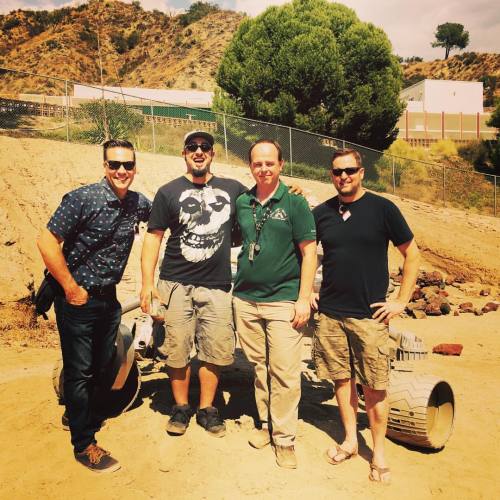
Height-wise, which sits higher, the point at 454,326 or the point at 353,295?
the point at 353,295

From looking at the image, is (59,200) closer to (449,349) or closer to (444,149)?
(449,349)

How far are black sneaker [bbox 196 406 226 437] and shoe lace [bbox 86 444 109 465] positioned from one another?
725 mm

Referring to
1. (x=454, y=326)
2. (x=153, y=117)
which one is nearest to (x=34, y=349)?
(x=454, y=326)

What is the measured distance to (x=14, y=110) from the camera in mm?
12883

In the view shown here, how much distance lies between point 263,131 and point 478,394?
1328cm

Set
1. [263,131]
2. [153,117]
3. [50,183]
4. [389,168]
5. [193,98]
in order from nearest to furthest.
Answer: [50,183]
[153,117]
[263,131]
[389,168]
[193,98]

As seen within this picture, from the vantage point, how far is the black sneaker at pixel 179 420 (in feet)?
11.3

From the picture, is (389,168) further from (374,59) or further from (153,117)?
(153,117)

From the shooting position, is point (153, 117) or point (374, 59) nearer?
point (153, 117)

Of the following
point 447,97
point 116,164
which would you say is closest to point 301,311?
point 116,164

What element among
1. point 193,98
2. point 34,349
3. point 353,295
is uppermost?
point 193,98

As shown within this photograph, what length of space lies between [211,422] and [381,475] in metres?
1.23

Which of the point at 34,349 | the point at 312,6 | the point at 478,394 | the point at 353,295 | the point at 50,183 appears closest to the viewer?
the point at 353,295

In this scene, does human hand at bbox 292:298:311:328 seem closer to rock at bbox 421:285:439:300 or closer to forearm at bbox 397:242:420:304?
forearm at bbox 397:242:420:304
